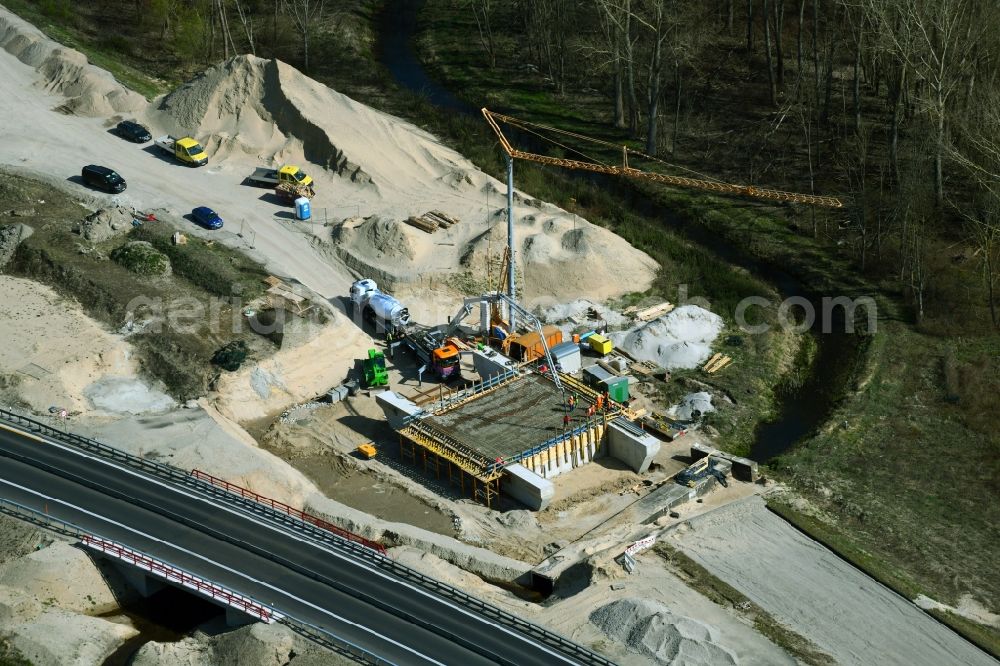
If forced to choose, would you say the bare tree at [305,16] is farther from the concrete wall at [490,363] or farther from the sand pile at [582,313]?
the concrete wall at [490,363]

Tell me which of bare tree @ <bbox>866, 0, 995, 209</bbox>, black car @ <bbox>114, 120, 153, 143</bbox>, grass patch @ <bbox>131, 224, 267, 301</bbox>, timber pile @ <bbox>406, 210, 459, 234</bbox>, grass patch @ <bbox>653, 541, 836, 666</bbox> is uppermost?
bare tree @ <bbox>866, 0, 995, 209</bbox>

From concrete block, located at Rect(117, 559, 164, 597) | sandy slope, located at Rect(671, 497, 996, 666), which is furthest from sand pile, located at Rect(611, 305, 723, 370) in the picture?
concrete block, located at Rect(117, 559, 164, 597)

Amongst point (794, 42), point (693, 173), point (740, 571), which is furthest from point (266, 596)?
point (794, 42)

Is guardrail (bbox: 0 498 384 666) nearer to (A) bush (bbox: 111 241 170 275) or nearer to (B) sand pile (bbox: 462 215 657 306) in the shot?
(A) bush (bbox: 111 241 170 275)

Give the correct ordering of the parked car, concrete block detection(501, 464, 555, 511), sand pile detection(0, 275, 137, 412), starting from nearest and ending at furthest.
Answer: concrete block detection(501, 464, 555, 511)
sand pile detection(0, 275, 137, 412)
the parked car

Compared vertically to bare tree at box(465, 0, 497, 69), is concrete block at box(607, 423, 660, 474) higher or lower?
lower

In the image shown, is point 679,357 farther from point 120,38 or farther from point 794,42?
point 120,38

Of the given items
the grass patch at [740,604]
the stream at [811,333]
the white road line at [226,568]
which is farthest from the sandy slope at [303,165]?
the grass patch at [740,604]
